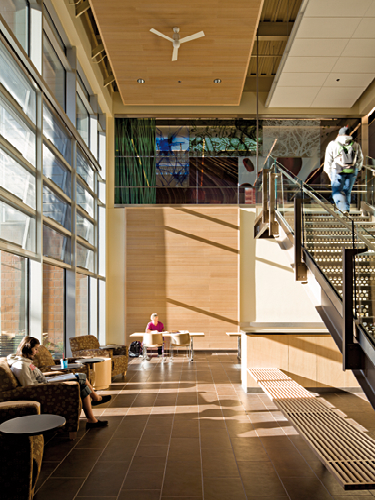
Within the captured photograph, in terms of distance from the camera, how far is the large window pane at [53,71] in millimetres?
8562

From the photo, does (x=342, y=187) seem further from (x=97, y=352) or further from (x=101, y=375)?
(x=97, y=352)

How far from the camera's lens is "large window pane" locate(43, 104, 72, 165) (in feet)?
26.9

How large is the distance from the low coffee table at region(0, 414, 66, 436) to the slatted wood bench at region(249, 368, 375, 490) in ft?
6.29

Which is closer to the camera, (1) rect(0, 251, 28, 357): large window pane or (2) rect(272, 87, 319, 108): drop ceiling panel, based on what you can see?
(1) rect(0, 251, 28, 357): large window pane

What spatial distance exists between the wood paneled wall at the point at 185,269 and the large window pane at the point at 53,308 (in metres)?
4.42

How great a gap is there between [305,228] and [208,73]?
6.24 metres

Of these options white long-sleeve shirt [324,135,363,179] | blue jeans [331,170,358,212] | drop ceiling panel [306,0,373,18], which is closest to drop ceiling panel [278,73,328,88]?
drop ceiling panel [306,0,373,18]

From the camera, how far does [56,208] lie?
875 centimetres

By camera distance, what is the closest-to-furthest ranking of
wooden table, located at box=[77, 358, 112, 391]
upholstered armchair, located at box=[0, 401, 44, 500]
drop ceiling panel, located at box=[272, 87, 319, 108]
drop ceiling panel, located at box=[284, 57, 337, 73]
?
upholstered armchair, located at box=[0, 401, 44, 500] → wooden table, located at box=[77, 358, 112, 391] → drop ceiling panel, located at box=[284, 57, 337, 73] → drop ceiling panel, located at box=[272, 87, 319, 108]

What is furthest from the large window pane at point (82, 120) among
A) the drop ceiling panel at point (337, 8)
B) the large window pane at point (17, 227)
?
the drop ceiling panel at point (337, 8)

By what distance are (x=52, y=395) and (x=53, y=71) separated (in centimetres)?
638

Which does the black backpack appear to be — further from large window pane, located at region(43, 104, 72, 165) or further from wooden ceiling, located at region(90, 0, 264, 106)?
wooden ceiling, located at region(90, 0, 264, 106)

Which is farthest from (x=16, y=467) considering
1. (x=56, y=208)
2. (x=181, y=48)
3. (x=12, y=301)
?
(x=181, y=48)

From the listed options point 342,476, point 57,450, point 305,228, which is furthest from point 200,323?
point 342,476
